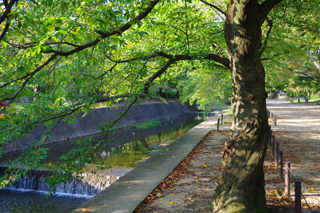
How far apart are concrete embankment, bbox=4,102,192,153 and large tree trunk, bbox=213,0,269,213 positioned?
5.83 metres

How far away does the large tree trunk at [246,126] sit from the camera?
17.6 ft

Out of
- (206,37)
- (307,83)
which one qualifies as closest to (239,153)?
(206,37)

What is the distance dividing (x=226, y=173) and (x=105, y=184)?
707 centimetres

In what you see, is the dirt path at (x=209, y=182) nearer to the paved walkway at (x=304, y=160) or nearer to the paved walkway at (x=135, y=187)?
the paved walkway at (x=304, y=160)

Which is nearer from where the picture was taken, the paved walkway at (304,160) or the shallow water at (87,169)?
the paved walkway at (304,160)

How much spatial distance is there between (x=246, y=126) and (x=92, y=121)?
71.2 ft

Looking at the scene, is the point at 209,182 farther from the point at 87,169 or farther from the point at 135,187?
the point at 87,169

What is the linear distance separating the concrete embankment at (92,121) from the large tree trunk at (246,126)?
230 inches

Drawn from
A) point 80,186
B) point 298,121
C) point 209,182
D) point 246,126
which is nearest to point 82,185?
point 80,186

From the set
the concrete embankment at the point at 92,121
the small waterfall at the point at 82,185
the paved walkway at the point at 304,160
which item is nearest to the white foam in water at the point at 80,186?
the small waterfall at the point at 82,185

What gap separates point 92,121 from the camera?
25.5 metres

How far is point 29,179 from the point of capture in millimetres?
12141

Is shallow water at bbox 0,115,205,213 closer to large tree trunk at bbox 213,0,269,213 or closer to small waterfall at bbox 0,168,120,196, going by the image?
small waterfall at bbox 0,168,120,196

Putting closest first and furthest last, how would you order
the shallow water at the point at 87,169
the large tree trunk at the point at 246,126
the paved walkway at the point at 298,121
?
the large tree trunk at the point at 246,126
the shallow water at the point at 87,169
the paved walkway at the point at 298,121
